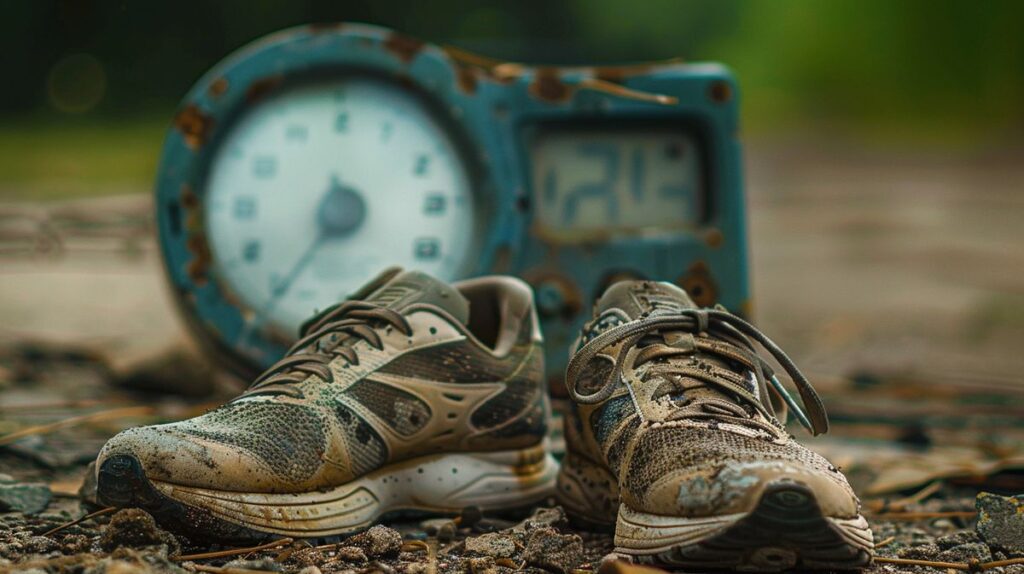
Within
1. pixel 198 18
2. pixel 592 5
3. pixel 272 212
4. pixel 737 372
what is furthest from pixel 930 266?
pixel 737 372

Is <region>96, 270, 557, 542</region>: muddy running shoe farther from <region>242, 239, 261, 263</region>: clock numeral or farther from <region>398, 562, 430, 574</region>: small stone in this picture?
<region>242, 239, 261, 263</region>: clock numeral

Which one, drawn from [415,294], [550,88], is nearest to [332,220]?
[550,88]

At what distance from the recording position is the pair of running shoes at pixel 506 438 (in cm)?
103

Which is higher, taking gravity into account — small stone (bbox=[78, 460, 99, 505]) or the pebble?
small stone (bbox=[78, 460, 99, 505])

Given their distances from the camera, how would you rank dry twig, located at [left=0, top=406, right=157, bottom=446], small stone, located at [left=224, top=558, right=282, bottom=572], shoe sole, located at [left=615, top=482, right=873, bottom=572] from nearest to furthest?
shoe sole, located at [left=615, top=482, right=873, bottom=572], small stone, located at [left=224, top=558, right=282, bottom=572], dry twig, located at [left=0, top=406, right=157, bottom=446]

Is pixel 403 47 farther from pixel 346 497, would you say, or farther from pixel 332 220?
pixel 346 497

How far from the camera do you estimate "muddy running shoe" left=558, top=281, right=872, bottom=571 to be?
3.30 ft

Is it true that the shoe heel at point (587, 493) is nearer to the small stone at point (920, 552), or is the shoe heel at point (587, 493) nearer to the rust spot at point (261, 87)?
the small stone at point (920, 552)

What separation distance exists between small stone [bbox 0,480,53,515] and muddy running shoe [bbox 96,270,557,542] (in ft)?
0.81

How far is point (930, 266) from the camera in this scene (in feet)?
20.6

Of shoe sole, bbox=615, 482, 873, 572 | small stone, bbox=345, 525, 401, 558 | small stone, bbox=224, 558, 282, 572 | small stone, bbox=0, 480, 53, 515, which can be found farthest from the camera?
small stone, bbox=0, 480, 53, 515

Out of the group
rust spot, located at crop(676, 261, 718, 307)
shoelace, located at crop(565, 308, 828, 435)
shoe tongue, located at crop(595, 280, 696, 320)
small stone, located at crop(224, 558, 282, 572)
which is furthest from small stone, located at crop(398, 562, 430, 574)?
rust spot, located at crop(676, 261, 718, 307)

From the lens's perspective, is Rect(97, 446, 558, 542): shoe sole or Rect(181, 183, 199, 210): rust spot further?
Rect(181, 183, 199, 210): rust spot

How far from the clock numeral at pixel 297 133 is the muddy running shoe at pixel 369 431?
63 centimetres
